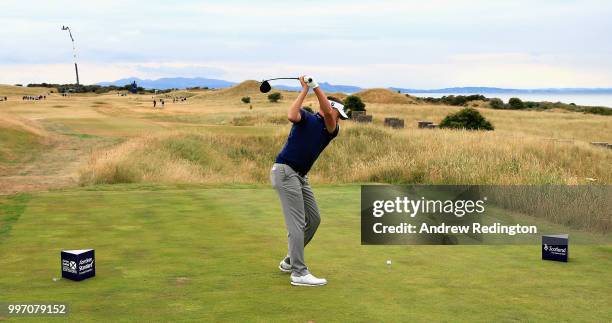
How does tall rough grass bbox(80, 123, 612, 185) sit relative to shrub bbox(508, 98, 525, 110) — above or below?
below

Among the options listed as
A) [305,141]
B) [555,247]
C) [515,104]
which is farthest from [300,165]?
[515,104]

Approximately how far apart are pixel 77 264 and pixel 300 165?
281cm

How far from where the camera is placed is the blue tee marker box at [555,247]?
27.9 feet

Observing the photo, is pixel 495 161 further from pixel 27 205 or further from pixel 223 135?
pixel 223 135

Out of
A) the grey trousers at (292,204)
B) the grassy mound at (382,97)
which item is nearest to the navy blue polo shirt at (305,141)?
the grey trousers at (292,204)

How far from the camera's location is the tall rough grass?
19234 mm

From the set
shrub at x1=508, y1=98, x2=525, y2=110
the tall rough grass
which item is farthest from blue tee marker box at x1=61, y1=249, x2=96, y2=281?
shrub at x1=508, y1=98, x2=525, y2=110

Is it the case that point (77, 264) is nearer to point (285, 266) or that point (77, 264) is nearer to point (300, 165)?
point (285, 266)

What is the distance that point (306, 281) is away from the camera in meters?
7.30

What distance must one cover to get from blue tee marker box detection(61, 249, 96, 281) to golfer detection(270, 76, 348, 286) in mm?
2371

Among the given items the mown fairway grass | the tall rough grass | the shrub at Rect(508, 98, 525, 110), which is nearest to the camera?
the mown fairway grass

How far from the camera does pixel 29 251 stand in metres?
9.09

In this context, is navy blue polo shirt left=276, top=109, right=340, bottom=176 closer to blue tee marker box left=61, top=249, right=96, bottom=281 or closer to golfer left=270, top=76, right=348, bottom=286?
golfer left=270, top=76, right=348, bottom=286

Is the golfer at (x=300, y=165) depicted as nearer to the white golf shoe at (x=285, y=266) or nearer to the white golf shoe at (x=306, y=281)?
the white golf shoe at (x=306, y=281)
